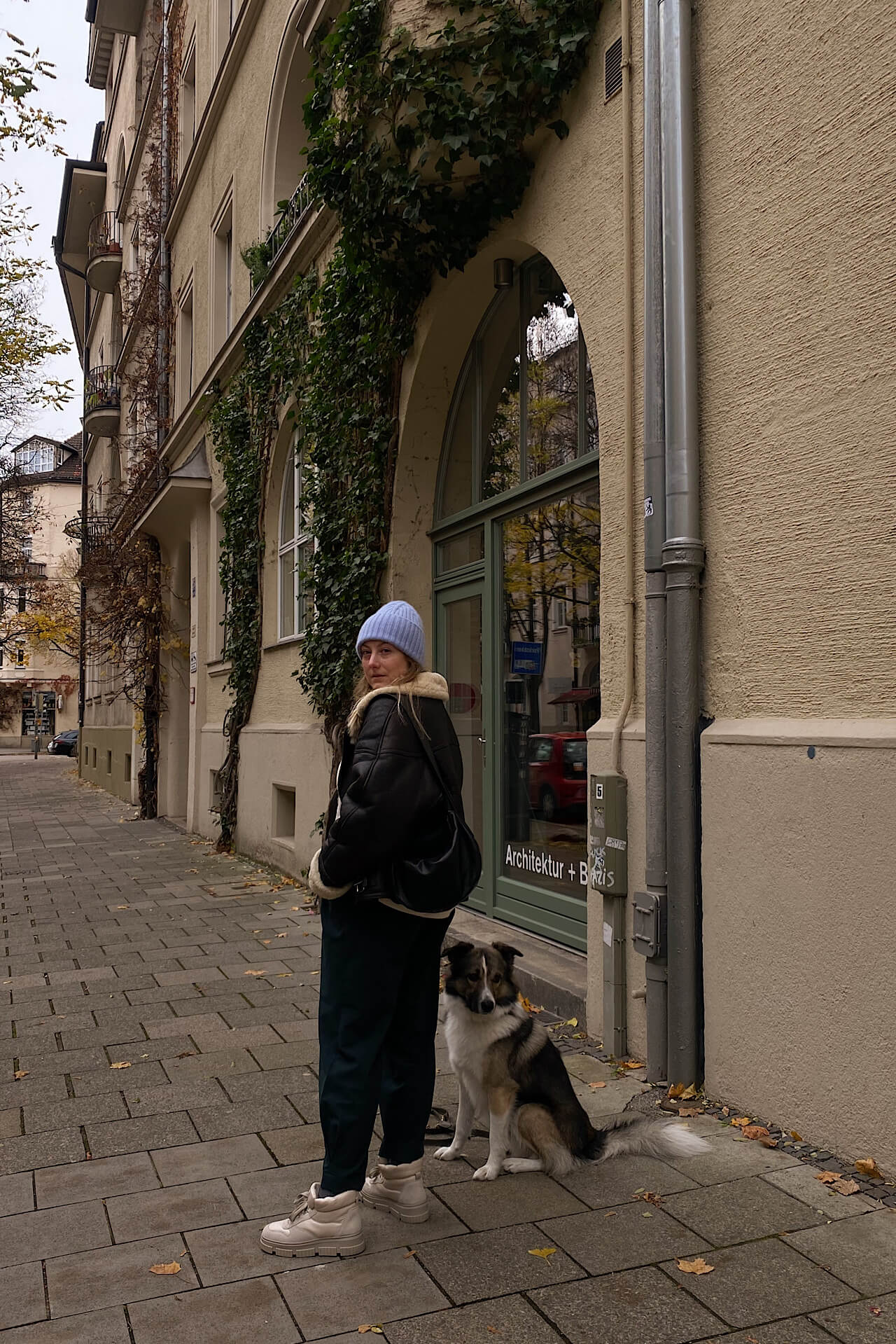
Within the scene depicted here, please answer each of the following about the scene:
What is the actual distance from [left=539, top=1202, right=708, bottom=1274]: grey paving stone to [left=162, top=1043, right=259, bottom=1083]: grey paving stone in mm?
2005

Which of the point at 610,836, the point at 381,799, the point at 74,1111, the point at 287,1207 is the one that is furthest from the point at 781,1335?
the point at 74,1111

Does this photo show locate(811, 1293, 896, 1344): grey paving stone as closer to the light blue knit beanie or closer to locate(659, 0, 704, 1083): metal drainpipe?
locate(659, 0, 704, 1083): metal drainpipe

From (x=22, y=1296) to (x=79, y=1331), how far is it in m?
0.29

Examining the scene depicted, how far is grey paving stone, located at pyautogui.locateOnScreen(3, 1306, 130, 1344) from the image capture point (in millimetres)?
2799

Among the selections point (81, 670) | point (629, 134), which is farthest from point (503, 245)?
point (81, 670)

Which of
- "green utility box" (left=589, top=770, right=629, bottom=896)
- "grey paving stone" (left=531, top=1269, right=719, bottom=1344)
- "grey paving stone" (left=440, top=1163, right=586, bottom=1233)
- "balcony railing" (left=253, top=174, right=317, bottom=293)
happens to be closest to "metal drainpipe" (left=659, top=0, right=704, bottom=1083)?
"green utility box" (left=589, top=770, right=629, bottom=896)

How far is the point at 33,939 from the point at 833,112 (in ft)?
23.1

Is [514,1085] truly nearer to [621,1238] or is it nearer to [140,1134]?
[621,1238]

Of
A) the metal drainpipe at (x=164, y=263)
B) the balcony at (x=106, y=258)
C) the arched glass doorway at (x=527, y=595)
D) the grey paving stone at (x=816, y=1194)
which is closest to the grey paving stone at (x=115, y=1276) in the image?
the grey paving stone at (x=816, y=1194)

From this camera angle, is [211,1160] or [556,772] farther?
[556,772]

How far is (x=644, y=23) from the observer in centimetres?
500

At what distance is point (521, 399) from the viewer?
7.49 m

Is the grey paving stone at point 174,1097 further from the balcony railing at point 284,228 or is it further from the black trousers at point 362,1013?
the balcony railing at point 284,228

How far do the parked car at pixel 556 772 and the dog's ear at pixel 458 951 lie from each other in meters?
2.69
